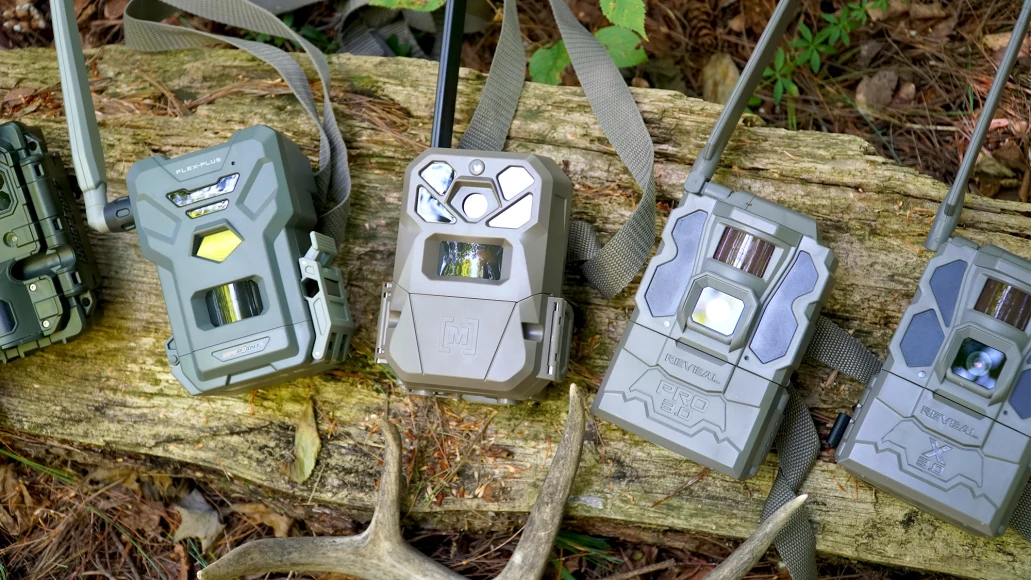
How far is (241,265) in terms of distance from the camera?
2.71 m

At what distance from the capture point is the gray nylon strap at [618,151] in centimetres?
283

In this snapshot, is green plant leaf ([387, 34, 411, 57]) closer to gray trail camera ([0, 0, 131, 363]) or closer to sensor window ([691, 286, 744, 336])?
gray trail camera ([0, 0, 131, 363])

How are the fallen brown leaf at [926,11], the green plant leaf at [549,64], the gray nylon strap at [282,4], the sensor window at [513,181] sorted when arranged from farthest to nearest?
1. the gray nylon strap at [282,4]
2. the fallen brown leaf at [926,11]
3. the green plant leaf at [549,64]
4. the sensor window at [513,181]

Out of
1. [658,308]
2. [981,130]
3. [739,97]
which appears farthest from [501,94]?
[981,130]

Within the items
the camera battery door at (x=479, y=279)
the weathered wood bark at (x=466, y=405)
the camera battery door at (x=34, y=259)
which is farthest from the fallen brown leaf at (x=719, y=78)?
the camera battery door at (x=34, y=259)

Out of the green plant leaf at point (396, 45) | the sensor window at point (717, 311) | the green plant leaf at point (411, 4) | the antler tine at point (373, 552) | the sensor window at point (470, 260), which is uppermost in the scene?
the green plant leaf at point (411, 4)

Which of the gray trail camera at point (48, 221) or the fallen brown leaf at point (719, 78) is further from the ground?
the fallen brown leaf at point (719, 78)

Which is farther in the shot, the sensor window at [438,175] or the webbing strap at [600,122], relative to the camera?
the webbing strap at [600,122]

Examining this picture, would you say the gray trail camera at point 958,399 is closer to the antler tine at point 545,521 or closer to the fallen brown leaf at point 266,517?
the antler tine at point 545,521

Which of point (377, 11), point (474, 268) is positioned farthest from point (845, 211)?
point (377, 11)

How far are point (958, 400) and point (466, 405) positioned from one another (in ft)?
5.41

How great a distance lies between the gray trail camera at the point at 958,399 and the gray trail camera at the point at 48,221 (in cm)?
275

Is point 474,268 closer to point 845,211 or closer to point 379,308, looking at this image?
point 379,308

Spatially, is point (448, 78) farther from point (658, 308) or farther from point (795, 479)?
point (795, 479)
